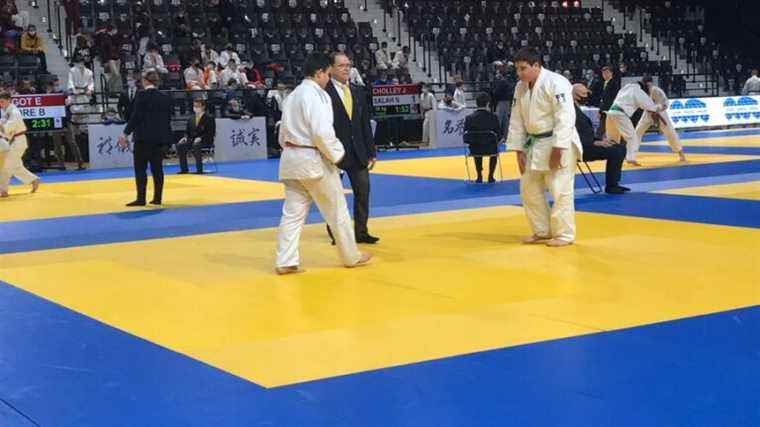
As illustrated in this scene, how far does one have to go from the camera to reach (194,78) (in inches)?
1122

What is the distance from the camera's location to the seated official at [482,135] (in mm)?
18688

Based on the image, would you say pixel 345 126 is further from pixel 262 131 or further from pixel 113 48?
pixel 113 48

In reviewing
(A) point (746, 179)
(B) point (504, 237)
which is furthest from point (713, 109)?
(B) point (504, 237)

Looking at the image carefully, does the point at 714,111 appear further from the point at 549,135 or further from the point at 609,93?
the point at 549,135

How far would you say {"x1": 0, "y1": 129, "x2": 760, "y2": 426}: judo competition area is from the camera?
19.5ft

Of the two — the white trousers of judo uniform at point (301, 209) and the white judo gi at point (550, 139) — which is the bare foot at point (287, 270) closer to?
the white trousers of judo uniform at point (301, 209)

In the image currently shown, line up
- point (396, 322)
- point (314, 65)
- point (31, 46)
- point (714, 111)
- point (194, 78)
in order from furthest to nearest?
1. point (714, 111)
2. point (194, 78)
3. point (31, 46)
4. point (314, 65)
5. point (396, 322)

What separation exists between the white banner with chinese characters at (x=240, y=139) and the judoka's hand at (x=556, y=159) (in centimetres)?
1660

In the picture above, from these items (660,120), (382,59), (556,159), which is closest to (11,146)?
(556,159)

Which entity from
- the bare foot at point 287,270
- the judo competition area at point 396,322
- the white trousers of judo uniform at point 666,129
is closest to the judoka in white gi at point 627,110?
the white trousers of judo uniform at point 666,129

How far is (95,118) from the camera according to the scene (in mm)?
27734

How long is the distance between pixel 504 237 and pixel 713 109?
23.2 meters

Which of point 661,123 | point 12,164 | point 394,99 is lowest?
point 12,164

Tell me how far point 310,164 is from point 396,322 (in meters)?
2.36
